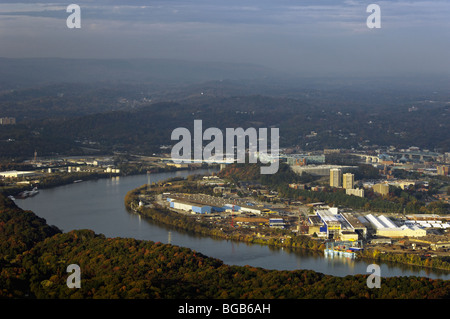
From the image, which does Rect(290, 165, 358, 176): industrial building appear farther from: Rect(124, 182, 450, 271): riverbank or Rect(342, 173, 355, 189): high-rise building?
Rect(124, 182, 450, 271): riverbank

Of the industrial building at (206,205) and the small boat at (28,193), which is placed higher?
the industrial building at (206,205)

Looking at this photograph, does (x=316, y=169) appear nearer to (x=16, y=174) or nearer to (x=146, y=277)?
(x=16, y=174)

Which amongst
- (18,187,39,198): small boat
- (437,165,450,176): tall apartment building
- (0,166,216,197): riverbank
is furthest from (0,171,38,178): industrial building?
(437,165,450,176): tall apartment building

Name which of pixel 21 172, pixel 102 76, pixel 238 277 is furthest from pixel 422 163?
pixel 102 76

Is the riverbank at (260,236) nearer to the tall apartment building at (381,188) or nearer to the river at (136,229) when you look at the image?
the river at (136,229)

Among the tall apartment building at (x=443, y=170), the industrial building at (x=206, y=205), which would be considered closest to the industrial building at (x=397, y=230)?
the industrial building at (x=206, y=205)

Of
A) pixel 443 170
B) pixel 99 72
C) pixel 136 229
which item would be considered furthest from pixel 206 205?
pixel 99 72

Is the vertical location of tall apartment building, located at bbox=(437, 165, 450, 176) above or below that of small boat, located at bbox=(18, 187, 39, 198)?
above

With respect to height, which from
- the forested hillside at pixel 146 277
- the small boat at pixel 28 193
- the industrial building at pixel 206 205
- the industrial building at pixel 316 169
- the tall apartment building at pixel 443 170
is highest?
the forested hillside at pixel 146 277

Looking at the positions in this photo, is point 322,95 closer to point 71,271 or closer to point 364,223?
point 364,223
